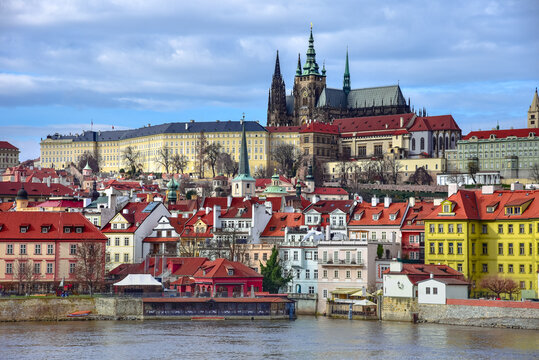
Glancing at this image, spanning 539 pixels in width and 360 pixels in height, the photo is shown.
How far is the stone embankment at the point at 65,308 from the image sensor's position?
69.1 meters

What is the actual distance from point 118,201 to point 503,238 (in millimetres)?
41002

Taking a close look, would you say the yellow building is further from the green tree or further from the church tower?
the church tower

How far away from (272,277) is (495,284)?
50.7 feet

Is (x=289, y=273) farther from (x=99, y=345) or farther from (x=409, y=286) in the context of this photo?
(x=99, y=345)

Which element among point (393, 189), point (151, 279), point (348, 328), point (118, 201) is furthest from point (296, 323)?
point (393, 189)

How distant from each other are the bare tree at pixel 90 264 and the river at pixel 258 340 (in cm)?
647

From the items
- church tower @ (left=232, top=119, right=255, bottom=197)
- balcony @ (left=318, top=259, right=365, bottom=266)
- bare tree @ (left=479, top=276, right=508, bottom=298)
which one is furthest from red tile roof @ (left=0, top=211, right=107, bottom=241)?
church tower @ (left=232, top=119, right=255, bottom=197)

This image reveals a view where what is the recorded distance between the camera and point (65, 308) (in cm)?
7012

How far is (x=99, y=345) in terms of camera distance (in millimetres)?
58812

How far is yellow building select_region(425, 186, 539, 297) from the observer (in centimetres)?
7381

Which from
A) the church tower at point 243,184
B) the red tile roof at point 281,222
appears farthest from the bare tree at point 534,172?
the red tile roof at point 281,222

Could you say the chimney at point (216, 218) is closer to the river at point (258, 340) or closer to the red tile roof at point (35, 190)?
the river at point (258, 340)

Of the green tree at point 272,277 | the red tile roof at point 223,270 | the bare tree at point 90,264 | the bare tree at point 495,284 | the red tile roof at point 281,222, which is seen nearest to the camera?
the bare tree at point 495,284

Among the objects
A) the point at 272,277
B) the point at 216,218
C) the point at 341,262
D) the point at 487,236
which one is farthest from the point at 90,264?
the point at 487,236
